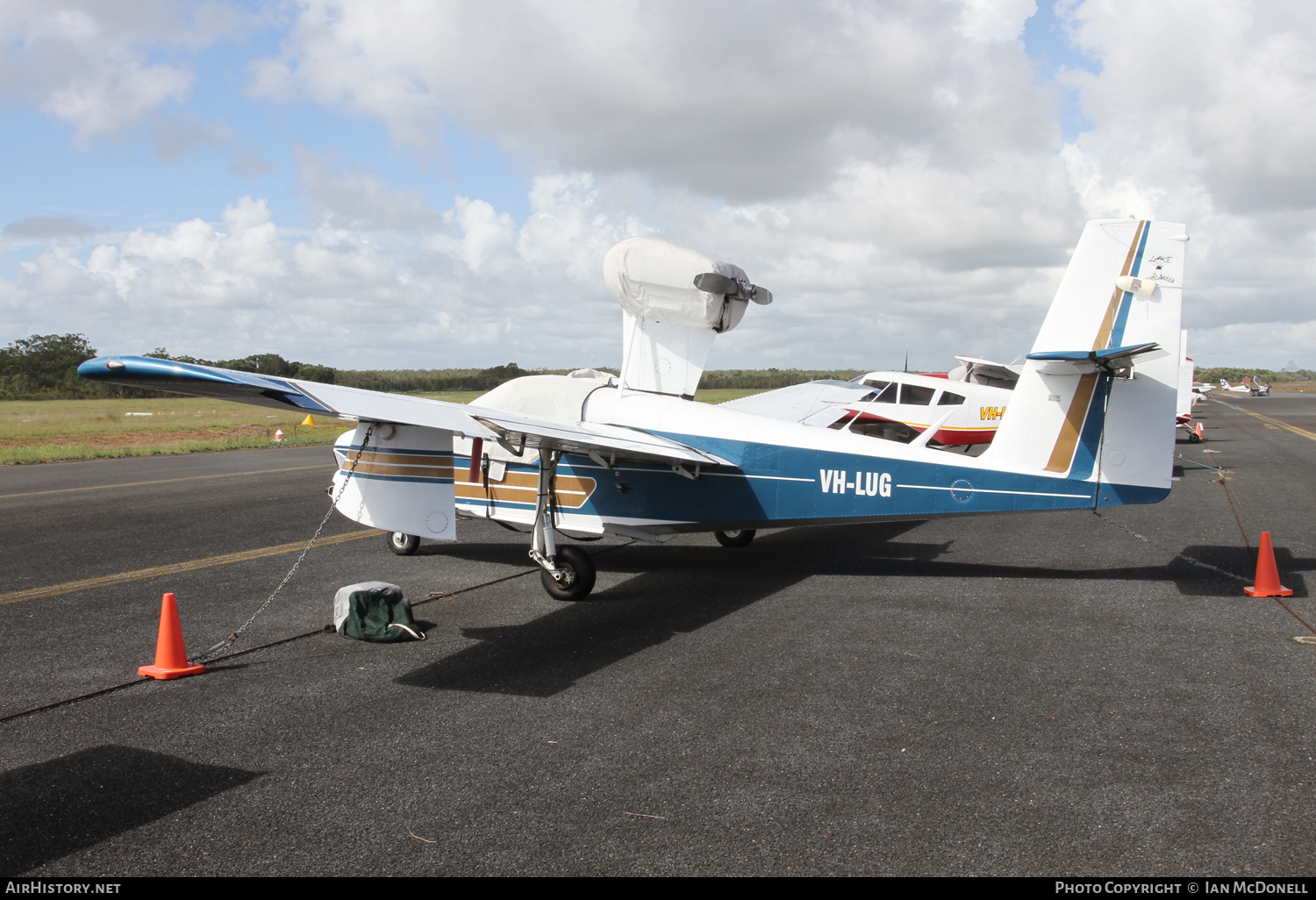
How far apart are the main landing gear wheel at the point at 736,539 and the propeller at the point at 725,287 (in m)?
3.03

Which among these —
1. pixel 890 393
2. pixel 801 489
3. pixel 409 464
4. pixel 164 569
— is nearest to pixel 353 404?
pixel 409 464

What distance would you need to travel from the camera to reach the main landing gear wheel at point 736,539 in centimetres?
1098

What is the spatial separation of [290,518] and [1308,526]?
14.8 m

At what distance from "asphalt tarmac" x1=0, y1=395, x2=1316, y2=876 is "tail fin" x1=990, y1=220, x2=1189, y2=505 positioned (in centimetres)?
127

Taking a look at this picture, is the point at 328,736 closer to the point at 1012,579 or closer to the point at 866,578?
the point at 866,578

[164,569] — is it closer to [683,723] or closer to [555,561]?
[555,561]

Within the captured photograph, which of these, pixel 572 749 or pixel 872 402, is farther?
pixel 872 402

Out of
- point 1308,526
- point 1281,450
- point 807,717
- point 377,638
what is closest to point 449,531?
point 377,638

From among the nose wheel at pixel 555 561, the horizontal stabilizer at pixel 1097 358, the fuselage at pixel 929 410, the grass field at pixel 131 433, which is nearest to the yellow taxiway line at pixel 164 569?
the nose wheel at pixel 555 561

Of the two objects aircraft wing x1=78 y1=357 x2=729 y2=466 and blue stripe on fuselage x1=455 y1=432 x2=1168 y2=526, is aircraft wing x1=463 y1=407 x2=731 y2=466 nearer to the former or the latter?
aircraft wing x1=78 y1=357 x2=729 y2=466

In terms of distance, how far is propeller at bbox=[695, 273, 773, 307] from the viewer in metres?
9.55

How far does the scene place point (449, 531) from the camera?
22.2 feet

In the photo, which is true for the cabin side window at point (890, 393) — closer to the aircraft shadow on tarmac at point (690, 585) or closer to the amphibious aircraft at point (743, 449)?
the aircraft shadow on tarmac at point (690, 585)

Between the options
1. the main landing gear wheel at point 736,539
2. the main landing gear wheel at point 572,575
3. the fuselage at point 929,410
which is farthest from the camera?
the fuselage at point 929,410
